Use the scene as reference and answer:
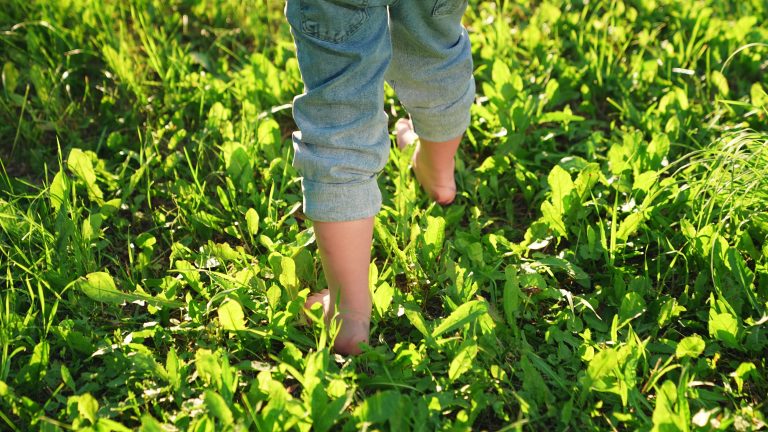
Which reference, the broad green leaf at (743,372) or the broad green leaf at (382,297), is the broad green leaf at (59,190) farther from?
the broad green leaf at (743,372)

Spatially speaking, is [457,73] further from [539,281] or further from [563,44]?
[563,44]

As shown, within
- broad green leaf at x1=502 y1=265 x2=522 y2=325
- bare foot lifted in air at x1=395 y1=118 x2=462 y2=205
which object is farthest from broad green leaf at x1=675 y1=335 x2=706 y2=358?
bare foot lifted in air at x1=395 y1=118 x2=462 y2=205

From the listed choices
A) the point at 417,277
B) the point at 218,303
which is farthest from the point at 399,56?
the point at 218,303

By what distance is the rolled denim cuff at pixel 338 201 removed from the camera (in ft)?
4.65

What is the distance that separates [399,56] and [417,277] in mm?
477

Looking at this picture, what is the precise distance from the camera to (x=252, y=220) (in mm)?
1808

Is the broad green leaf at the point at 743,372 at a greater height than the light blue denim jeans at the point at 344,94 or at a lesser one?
lesser

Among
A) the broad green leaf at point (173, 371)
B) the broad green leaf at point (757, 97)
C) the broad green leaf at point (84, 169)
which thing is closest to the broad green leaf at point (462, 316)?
the broad green leaf at point (173, 371)

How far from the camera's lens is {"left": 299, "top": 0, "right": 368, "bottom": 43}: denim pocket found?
1312 millimetres

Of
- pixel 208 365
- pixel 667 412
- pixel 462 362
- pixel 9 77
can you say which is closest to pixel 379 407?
pixel 462 362

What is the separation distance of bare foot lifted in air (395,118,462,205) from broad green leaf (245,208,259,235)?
0.43m

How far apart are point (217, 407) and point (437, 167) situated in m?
0.84

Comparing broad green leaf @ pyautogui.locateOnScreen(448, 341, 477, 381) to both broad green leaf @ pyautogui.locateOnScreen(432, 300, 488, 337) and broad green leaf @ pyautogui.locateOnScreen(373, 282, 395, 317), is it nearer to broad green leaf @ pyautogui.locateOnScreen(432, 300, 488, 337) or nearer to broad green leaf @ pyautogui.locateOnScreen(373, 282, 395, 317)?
broad green leaf @ pyautogui.locateOnScreen(432, 300, 488, 337)

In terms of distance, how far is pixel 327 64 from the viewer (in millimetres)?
1358
